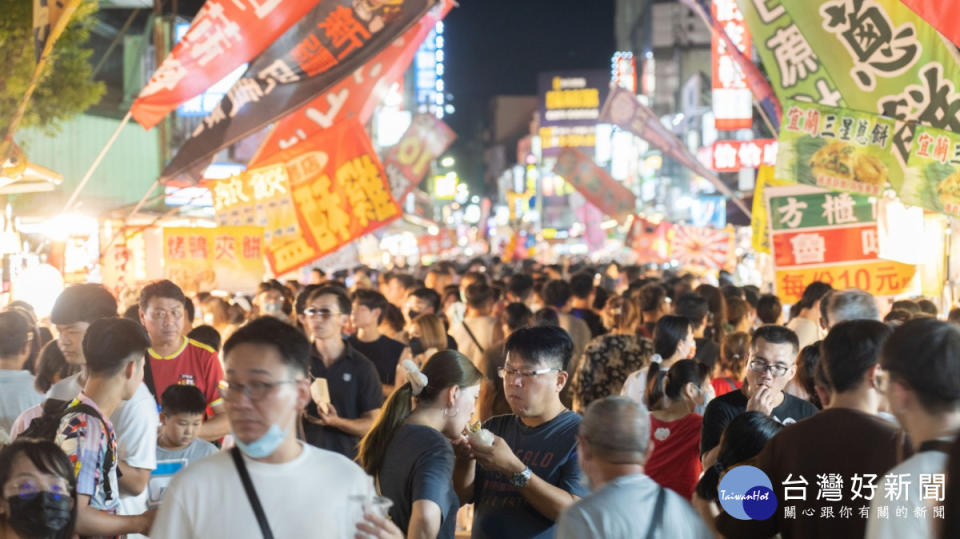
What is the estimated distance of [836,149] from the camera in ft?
34.5

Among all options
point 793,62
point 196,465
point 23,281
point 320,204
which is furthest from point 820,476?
point 320,204

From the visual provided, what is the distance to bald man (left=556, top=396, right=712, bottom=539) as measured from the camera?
3.46 metres

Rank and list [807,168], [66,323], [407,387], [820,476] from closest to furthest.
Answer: [820,476] < [407,387] < [66,323] < [807,168]

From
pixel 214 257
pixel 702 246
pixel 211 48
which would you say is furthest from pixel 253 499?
pixel 702 246

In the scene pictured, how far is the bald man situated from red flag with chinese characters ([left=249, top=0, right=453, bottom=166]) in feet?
40.6

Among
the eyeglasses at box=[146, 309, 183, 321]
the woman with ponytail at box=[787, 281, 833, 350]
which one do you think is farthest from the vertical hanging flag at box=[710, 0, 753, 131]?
the eyeglasses at box=[146, 309, 183, 321]

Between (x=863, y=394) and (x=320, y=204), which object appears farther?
(x=320, y=204)

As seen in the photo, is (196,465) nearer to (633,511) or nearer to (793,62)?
(633,511)

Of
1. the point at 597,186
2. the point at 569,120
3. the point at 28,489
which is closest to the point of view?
the point at 28,489

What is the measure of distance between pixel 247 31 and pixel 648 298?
4389 millimetres

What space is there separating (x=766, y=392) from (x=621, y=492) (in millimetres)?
2151

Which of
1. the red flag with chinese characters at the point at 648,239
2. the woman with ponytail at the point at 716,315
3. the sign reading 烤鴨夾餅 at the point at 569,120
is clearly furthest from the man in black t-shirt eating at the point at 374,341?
the sign reading 烤鴨夾餅 at the point at 569,120

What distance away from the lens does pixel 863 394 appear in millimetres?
4125

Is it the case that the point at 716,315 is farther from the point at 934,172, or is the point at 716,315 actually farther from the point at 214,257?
the point at 214,257
